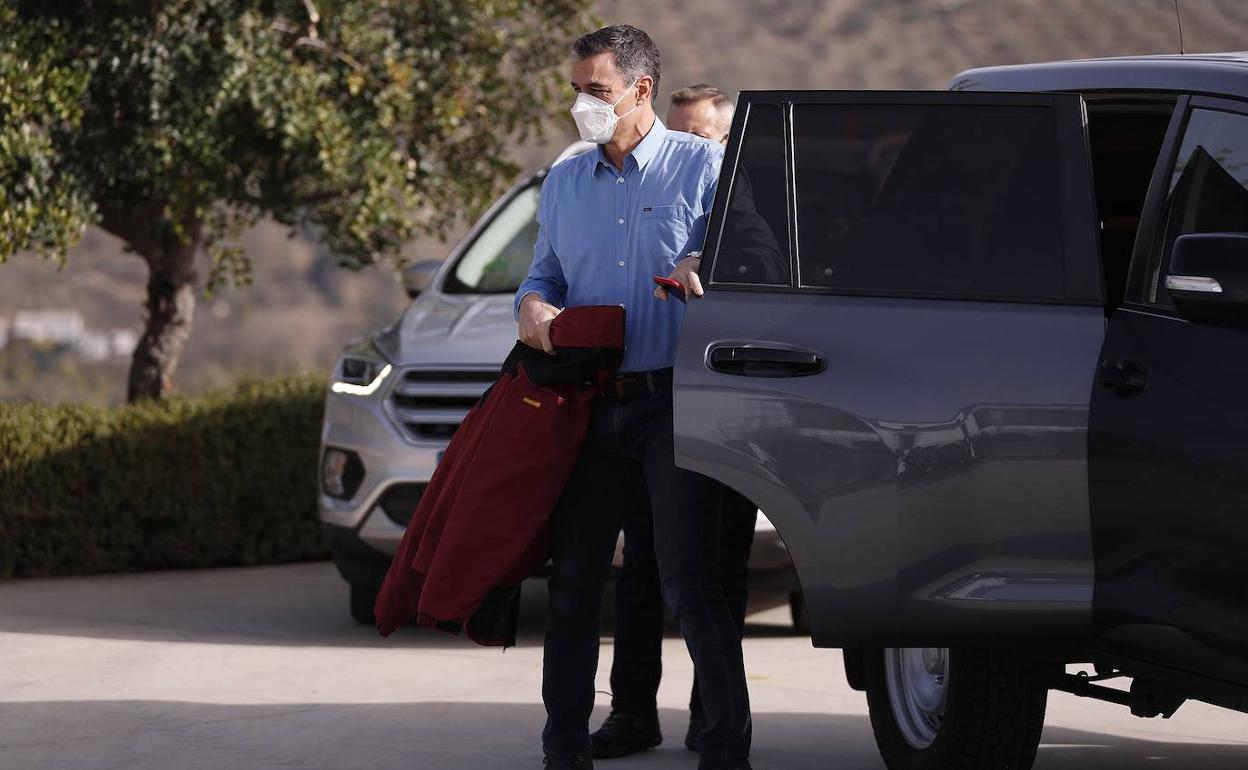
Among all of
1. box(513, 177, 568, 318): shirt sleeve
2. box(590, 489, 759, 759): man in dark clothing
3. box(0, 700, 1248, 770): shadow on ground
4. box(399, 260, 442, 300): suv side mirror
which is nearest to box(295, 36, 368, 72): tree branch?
box(399, 260, 442, 300): suv side mirror

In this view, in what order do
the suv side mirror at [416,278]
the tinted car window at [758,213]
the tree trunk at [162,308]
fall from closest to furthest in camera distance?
the tinted car window at [758,213], the suv side mirror at [416,278], the tree trunk at [162,308]

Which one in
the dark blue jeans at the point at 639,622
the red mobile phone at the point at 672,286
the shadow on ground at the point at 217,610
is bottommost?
the shadow on ground at the point at 217,610

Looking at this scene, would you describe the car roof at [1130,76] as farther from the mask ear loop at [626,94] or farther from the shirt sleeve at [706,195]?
the mask ear loop at [626,94]

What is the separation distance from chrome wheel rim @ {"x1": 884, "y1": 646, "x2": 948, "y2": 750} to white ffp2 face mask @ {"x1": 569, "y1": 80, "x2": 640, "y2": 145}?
62.0 inches

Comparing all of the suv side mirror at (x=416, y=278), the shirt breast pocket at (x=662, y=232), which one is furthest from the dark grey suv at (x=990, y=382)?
the suv side mirror at (x=416, y=278)

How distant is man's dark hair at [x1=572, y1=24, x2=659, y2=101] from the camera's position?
16.0 ft

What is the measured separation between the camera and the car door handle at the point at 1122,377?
4.18 meters

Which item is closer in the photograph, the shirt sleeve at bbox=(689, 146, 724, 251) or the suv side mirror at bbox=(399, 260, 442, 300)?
the shirt sleeve at bbox=(689, 146, 724, 251)

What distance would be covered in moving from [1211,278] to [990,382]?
549 mm

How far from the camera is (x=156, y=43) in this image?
10641mm

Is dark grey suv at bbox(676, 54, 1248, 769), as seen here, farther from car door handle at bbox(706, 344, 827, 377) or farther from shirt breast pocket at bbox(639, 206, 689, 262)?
shirt breast pocket at bbox(639, 206, 689, 262)

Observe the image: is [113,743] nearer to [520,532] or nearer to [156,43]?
[520,532]

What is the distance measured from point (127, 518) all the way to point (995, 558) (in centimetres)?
702

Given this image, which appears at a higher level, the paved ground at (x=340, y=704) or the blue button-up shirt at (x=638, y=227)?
the blue button-up shirt at (x=638, y=227)
